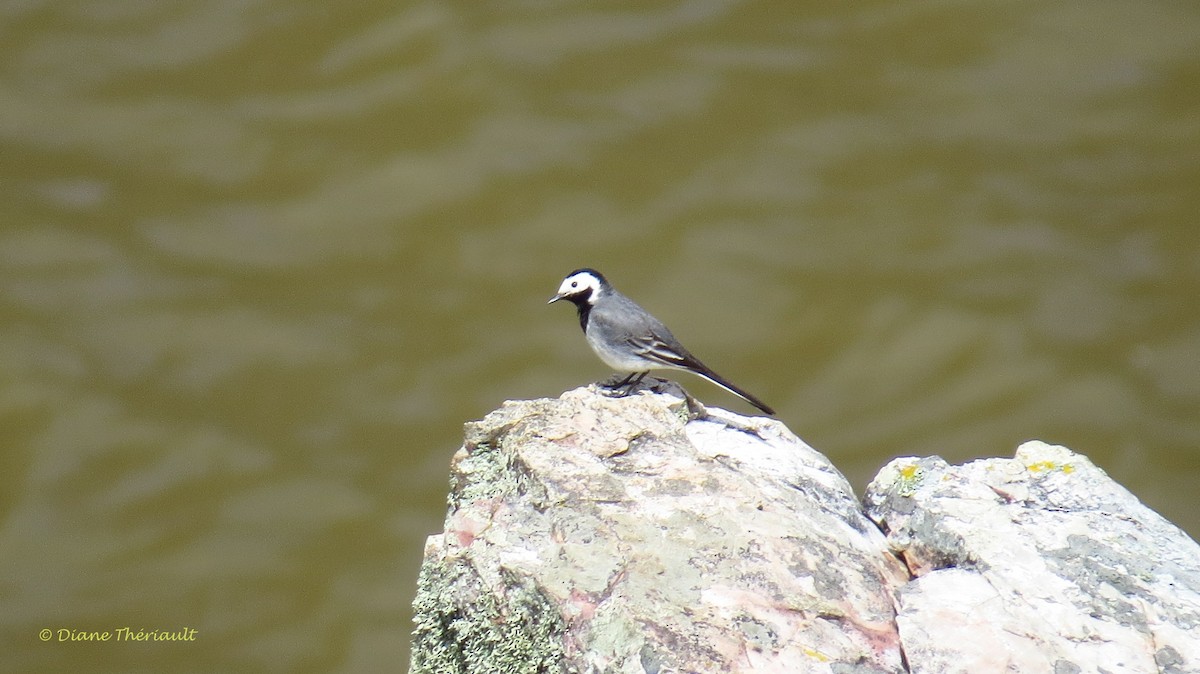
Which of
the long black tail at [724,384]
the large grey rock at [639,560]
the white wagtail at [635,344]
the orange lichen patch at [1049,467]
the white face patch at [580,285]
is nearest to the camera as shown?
the large grey rock at [639,560]

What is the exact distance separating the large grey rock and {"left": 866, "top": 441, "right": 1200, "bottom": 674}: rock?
16 cm

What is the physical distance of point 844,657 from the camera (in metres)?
3.85

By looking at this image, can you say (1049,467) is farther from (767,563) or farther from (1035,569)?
(767,563)

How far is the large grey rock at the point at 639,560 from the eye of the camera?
3.83 metres

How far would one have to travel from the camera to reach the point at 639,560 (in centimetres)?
406

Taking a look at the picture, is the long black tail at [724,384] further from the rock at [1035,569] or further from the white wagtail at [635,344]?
the rock at [1035,569]

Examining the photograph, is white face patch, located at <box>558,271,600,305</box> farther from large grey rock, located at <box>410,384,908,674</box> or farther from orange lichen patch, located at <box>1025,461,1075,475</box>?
orange lichen patch, located at <box>1025,461,1075,475</box>

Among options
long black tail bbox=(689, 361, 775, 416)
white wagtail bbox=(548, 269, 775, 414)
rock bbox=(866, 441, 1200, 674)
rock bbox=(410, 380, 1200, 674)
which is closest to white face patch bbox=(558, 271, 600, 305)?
white wagtail bbox=(548, 269, 775, 414)

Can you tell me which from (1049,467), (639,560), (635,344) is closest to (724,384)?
(635,344)

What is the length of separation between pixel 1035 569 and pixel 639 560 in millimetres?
1426

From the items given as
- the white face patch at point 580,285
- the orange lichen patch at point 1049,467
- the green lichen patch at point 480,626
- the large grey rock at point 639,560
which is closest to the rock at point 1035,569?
the orange lichen patch at point 1049,467

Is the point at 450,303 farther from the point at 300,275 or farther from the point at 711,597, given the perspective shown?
the point at 711,597

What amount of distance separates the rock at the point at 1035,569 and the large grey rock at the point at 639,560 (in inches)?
6.2

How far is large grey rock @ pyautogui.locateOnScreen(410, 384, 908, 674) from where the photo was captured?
383 centimetres
